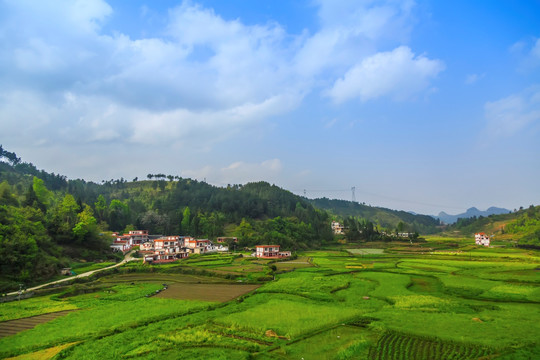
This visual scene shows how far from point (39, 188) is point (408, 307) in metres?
84.5

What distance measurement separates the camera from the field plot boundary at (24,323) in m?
21.8

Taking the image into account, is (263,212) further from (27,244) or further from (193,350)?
(193,350)

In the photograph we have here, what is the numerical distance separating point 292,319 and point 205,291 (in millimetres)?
14999

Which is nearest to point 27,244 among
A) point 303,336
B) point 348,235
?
point 303,336

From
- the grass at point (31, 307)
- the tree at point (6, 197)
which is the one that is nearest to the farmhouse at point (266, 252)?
the grass at point (31, 307)

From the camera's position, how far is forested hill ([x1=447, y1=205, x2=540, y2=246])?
9409 cm

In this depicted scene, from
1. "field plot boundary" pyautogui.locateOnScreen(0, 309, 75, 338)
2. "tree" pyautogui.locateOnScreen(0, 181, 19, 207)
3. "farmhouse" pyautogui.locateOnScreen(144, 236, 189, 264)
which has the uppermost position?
"tree" pyautogui.locateOnScreen(0, 181, 19, 207)

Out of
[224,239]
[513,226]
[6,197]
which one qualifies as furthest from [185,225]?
[513,226]

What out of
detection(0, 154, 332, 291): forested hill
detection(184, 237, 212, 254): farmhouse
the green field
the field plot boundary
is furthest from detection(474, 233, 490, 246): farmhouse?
the field plot boundary

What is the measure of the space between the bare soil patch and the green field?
0.11 m

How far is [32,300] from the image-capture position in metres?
30.6

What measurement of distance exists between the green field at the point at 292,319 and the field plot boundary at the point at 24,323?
2.45 ft

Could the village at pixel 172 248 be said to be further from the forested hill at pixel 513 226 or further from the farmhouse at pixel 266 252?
the forested hill at pixel 513 226

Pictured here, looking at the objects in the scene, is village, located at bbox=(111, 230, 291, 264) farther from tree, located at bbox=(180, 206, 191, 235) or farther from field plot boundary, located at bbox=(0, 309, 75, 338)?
field plot boundary, located at bbox=(0, 309, 75, 338)
